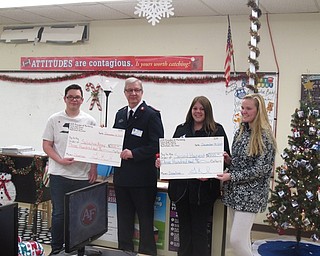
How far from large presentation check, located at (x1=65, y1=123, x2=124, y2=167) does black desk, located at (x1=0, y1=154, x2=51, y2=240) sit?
134 cm

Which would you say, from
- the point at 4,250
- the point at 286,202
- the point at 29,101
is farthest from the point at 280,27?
the point at 4,250

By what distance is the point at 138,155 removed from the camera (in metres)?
3.09

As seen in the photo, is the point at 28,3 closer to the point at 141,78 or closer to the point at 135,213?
the point at 141,78

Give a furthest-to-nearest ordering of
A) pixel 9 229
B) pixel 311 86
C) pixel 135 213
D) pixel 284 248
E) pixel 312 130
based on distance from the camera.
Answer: pixel 311 86, pixel 284 248, pixel 312 130, pixel 135 213, pixel 9 229

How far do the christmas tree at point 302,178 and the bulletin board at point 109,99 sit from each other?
88 centimetres

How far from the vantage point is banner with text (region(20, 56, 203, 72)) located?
5.14m

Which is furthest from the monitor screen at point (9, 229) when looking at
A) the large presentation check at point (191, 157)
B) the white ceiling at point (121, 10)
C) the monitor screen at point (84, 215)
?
the white ceiling at point (121, 10)

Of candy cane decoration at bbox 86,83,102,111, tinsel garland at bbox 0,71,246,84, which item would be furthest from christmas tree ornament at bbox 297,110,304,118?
candy cane decoration at bbox 86,83,102,111

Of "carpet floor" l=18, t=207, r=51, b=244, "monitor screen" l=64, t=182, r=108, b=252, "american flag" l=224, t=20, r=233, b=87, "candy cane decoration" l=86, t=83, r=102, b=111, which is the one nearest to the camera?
"monitor screen" l=64, t=182, r=108, b=252

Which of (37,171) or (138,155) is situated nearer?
(138,155)

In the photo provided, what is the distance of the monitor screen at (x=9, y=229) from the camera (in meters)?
1.37

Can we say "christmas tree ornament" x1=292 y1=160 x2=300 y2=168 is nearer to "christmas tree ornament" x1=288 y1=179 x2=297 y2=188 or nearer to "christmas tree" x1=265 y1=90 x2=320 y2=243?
"christmas tree" x1=265 y1=90 x2=320 y2=243

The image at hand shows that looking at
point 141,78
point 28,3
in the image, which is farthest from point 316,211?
point 28,3

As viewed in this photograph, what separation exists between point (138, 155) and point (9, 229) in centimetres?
175
